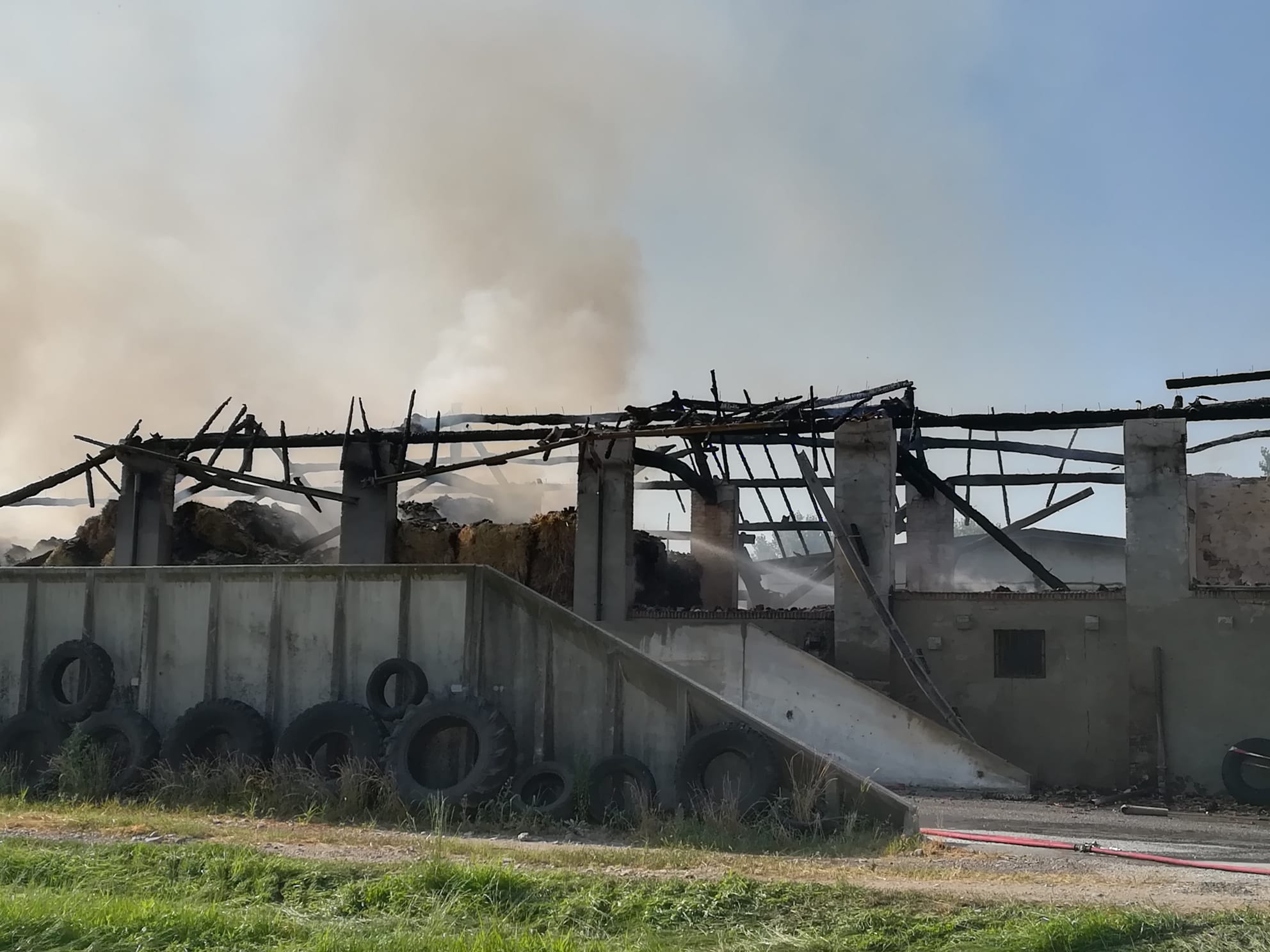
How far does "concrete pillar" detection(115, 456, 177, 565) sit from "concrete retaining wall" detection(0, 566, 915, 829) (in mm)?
9320

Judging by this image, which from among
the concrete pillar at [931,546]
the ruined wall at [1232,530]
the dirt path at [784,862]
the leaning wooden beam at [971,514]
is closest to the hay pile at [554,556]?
the leaning wooden beam at [971,514]

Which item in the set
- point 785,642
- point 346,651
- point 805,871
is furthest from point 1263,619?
point 346,651

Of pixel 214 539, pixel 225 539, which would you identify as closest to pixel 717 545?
pixel 225 539

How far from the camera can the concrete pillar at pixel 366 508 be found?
23.1 metres

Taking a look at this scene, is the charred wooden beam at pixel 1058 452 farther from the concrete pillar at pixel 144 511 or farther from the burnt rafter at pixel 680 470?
the concrete pillar at pixel 144 511

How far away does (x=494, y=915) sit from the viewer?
7543mm

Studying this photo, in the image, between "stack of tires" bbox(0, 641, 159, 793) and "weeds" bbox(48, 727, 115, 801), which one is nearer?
"weeds" bbox(48, 727, 115, 801)

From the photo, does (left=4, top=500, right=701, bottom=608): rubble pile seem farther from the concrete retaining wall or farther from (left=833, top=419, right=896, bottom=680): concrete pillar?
the concrete retaining wall

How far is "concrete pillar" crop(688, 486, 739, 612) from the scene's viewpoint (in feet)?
85.4

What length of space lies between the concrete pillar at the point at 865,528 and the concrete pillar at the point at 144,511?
1313cm

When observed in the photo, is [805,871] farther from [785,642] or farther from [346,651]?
[785,642]

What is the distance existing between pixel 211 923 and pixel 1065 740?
14331mm

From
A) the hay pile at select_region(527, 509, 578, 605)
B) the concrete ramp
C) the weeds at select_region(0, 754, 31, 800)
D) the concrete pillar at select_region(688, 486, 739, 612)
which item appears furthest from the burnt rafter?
the weeds at select_region(0, 754, 31, 800)

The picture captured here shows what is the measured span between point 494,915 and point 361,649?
648cm
